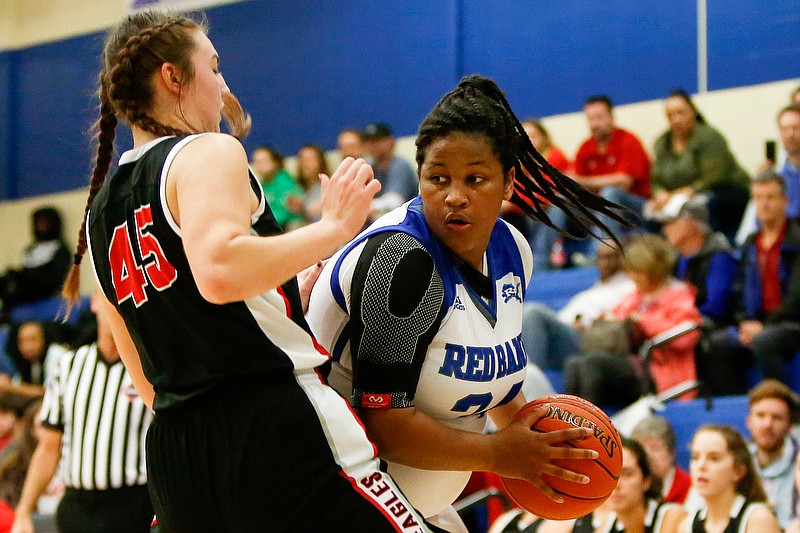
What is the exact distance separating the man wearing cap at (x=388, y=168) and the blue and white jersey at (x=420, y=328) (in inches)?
264

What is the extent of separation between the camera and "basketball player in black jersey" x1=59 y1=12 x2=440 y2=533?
236 cm

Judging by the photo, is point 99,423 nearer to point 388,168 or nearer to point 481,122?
point 481,122

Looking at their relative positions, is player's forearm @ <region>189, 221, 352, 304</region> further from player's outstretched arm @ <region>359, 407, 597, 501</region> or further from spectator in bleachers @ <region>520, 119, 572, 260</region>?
spectator in bleachers @ <region>520, 119, 572, 260</region>

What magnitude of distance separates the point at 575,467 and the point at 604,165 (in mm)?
6832

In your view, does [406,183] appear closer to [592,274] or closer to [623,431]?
[592,274]

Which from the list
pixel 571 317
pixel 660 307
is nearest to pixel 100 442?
pixel 660 307

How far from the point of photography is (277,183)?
1156cm

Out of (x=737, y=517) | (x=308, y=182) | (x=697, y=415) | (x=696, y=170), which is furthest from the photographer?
(x=308, y=182)

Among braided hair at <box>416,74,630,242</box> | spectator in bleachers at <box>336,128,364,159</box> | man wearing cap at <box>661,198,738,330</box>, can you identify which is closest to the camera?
braided hair at <box>416,74,630,242</box>

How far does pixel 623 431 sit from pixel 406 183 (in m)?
3.93

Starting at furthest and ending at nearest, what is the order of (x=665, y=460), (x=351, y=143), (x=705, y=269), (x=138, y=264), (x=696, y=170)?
(x=351, y=143) → (x=696, y=170) → (x=705, y=269) → (x=665, y=460) → (x=138, y=264)

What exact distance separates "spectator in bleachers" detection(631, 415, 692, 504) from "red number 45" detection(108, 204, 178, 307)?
13.5 ft

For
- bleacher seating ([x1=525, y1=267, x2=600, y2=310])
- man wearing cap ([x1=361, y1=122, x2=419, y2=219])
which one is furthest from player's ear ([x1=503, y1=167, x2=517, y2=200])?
man wearing cap ([x1=361, y1=122, x2=419, y2=219])

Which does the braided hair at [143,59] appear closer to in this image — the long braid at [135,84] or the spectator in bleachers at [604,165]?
the long braid at [135,84]
